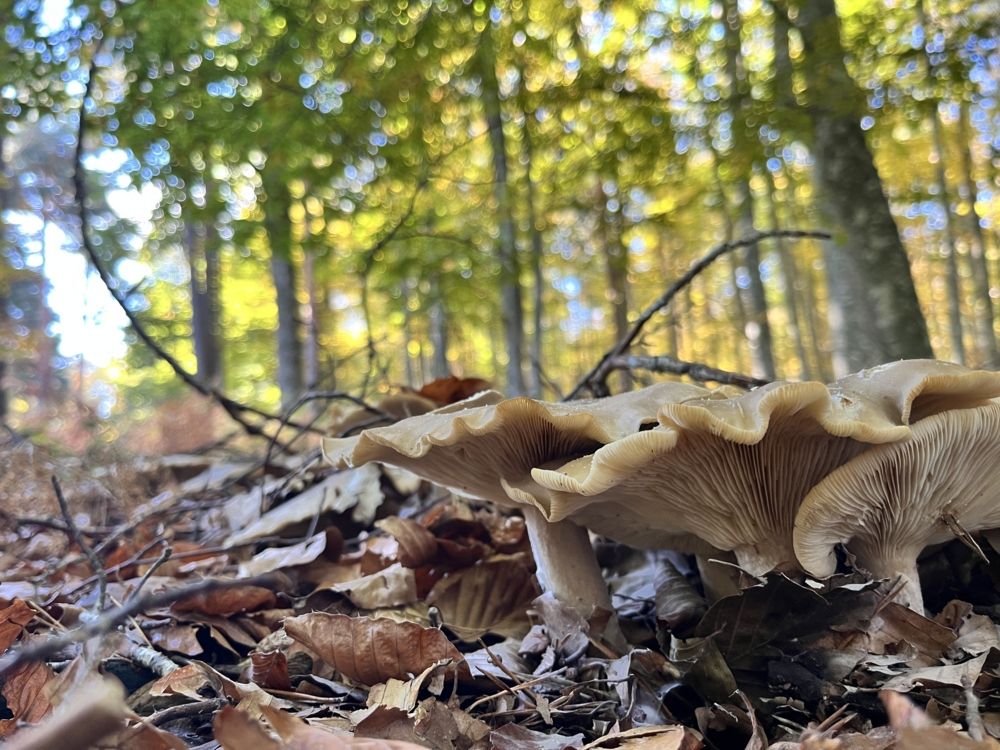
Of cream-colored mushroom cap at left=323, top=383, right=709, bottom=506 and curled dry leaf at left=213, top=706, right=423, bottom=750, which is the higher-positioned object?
cream-colored mushroom cap at left=323, top=383, right=709, bottom=506

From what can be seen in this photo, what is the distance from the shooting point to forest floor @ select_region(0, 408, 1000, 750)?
107cm

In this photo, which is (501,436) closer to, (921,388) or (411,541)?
(411,541)

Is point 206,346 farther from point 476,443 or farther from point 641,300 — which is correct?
point 641,300

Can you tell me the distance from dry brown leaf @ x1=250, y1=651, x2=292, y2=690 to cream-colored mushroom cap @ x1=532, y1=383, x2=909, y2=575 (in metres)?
0.75

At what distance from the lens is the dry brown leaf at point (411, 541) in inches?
81.0

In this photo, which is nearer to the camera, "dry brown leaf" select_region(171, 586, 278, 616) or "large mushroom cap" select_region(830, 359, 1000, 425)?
"large mushroom cap" select_region(830, 359, 1000, 425)

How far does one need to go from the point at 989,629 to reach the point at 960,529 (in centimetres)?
23

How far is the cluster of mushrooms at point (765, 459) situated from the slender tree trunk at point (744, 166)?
311cm

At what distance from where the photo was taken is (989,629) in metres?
1.38

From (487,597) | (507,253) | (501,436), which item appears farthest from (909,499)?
(507,253)

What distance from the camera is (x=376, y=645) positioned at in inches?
58.6

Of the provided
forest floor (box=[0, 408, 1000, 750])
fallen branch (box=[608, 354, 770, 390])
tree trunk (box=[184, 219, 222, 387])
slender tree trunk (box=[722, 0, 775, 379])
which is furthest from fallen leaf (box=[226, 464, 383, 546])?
tree trunk (box=[184, 219, 222, 387])

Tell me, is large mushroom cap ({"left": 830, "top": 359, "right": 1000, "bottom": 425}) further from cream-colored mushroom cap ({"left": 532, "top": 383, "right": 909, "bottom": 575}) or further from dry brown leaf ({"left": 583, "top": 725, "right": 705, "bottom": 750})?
dry brown leaf ({"left": 583, "top": 725, "right": 705, "bottom": 750})

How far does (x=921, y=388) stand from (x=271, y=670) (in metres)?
1.62
